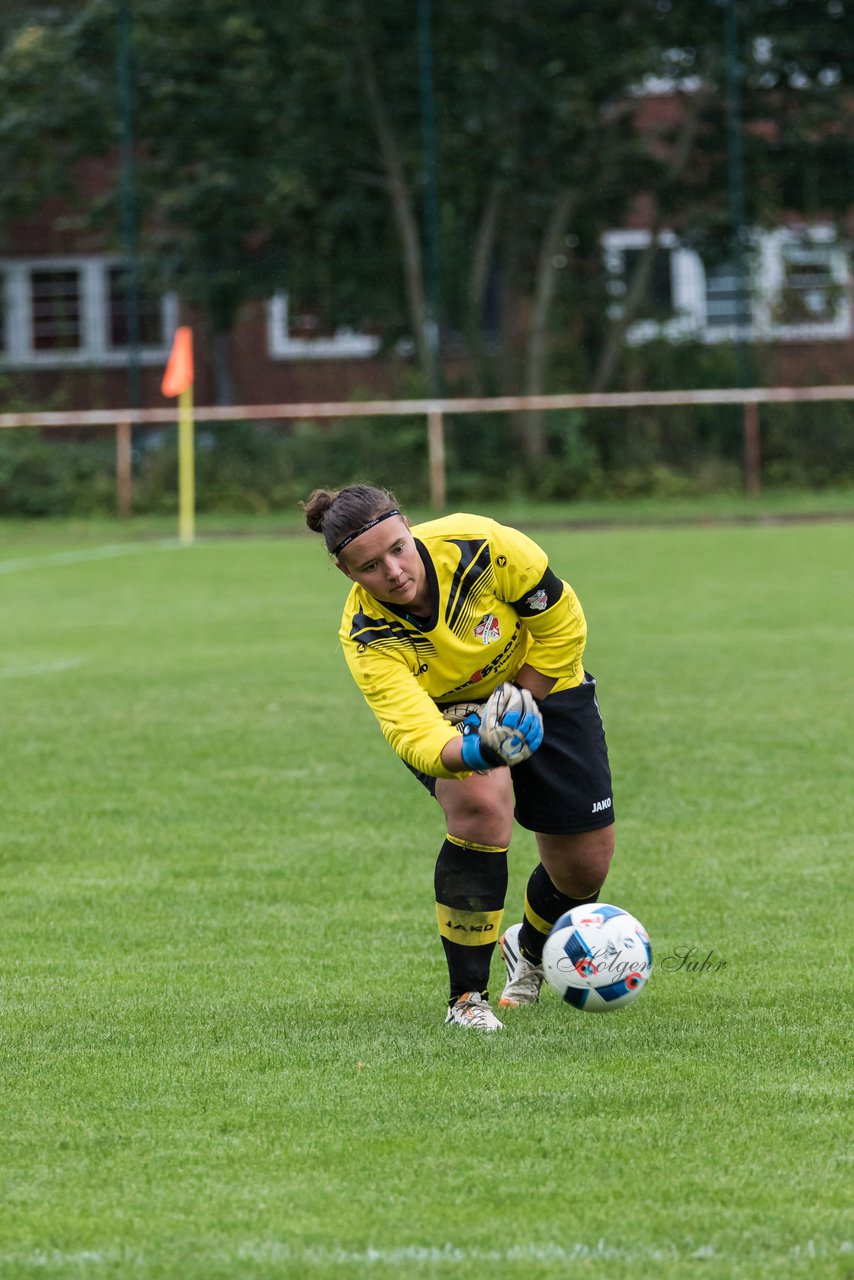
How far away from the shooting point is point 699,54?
25.9 m

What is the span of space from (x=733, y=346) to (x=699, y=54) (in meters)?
3.83

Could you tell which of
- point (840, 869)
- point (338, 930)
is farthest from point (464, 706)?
point (840, 869)

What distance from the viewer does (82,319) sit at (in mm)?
31938

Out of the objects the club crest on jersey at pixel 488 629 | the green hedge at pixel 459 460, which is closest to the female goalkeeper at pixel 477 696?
the club crest on jersey at pixel 488 629

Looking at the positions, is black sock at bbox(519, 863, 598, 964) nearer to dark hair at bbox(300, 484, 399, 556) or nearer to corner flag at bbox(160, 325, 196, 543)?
dark hair at bbox(300, 484, 399, 556)

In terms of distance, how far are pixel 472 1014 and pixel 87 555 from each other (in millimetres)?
17346

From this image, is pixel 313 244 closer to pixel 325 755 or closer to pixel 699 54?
pixel 699 54

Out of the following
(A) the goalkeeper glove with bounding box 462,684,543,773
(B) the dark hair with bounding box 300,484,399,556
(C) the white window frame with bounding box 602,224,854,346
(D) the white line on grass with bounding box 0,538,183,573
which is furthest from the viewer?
(C) the white window frame with bounding box 602,224,854,346

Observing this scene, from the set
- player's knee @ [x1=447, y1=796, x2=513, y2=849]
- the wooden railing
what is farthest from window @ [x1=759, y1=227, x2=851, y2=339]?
player's knee @ [x1=447, y1=796, x2=513, y2=849]

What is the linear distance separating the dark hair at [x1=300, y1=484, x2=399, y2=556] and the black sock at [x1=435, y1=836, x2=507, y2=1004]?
972mm

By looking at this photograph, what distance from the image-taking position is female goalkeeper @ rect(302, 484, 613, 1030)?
16.1ft

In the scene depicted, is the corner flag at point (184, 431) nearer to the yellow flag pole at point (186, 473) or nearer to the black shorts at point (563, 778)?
the yellow flag pole at point (186, 473)

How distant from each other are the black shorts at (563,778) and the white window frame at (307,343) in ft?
71.1

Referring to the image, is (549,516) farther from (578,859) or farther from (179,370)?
(578,859)
